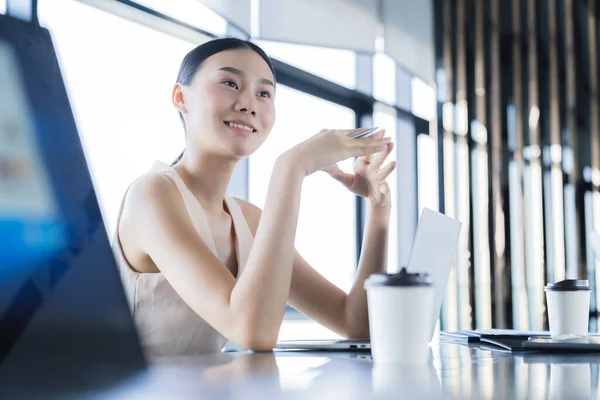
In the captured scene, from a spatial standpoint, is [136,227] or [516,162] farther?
[516,162]

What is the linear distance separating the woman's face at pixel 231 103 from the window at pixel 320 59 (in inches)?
59.8

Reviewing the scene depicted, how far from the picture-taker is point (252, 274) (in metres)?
1.15

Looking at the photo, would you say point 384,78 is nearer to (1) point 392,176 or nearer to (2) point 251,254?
(1) point 392,176

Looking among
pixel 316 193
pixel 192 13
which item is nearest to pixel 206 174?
pixel 192 13

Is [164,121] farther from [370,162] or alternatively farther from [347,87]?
[347,87]

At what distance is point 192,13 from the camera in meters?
2.63

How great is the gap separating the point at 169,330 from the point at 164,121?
109cm

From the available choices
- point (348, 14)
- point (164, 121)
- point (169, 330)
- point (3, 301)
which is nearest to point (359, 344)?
point (169, 330)

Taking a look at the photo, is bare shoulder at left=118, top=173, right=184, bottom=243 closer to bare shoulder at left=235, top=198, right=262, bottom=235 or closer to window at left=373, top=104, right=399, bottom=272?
bare shoulder at left=235, top=198, right=262, bottom=235

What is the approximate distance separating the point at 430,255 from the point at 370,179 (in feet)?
1.08

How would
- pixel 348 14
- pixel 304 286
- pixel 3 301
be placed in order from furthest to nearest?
pixel 348 14
pixel 304 286
pixel 3 301

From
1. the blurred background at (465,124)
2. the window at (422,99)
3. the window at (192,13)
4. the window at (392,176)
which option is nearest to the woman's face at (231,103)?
the window at (192,13)

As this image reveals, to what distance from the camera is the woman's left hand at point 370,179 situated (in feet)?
4.83

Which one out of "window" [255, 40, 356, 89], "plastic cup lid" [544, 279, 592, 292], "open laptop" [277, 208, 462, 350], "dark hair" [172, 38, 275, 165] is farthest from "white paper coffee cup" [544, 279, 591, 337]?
"window" [255, 40, 356, 89]
